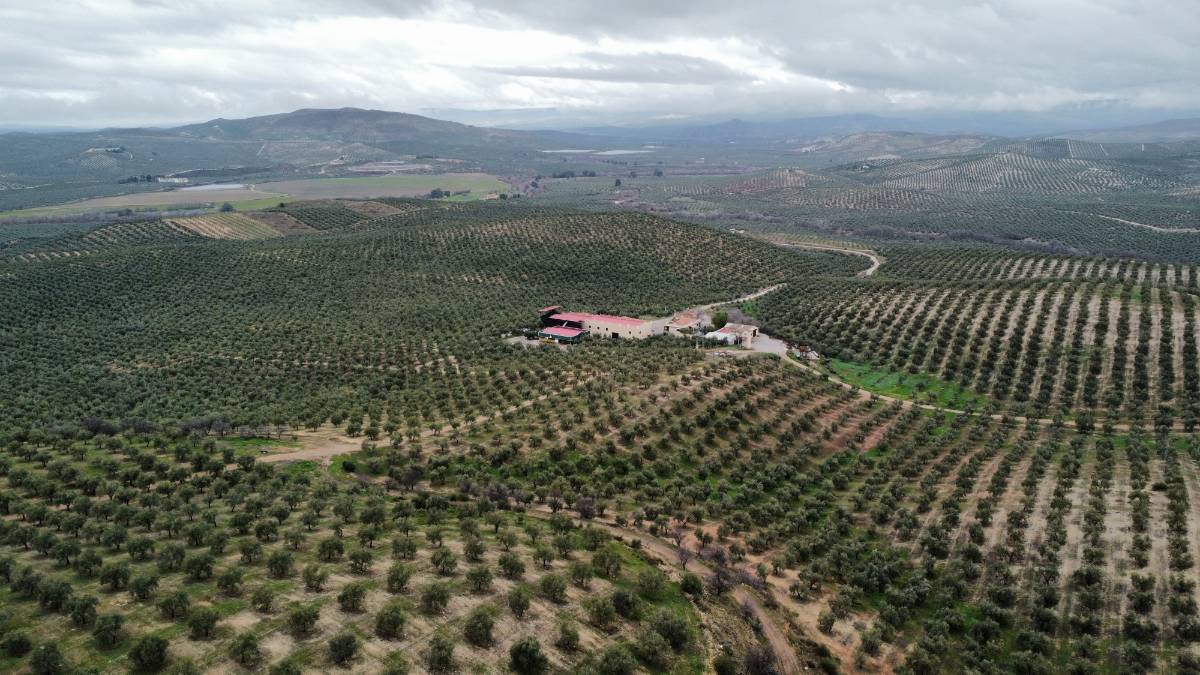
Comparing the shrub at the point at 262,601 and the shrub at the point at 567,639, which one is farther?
the shrub at the point at 567,639

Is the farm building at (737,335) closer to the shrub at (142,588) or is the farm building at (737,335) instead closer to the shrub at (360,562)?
the shrub at (360,562)

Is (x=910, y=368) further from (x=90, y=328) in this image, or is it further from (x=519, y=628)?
(x=90, y=328)

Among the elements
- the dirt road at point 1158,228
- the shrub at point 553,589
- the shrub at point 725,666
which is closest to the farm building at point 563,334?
the shrub at point 553,589

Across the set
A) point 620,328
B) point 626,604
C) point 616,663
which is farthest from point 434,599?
point 620,328

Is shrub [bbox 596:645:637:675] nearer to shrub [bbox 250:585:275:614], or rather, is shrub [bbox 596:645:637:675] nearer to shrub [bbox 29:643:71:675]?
shrub [bbox 250:585:275:614]

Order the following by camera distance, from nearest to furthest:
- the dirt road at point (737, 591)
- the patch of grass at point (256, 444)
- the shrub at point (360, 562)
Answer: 1. the shrub at point (360, 562)
2. the dirt road at point (737, 591)
3. the patch of grass at point (256, 444)
